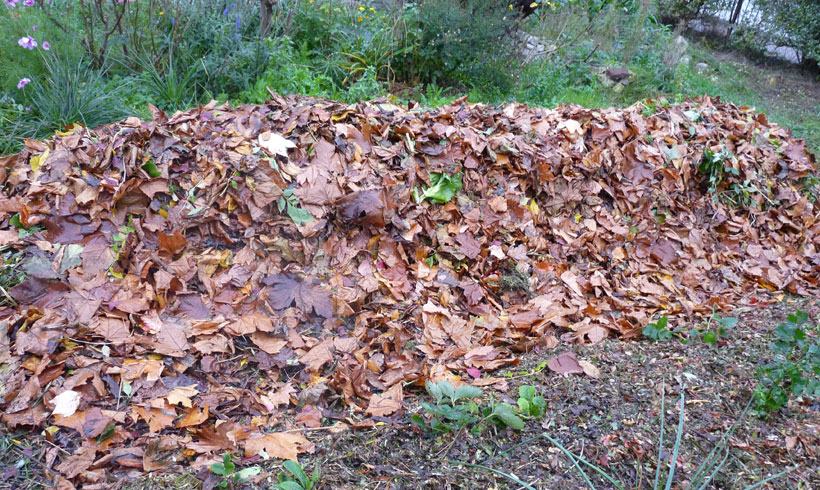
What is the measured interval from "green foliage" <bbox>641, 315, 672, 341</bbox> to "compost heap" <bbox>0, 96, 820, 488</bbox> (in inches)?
5.9

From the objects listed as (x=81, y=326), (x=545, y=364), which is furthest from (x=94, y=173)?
(x=545, y=364)

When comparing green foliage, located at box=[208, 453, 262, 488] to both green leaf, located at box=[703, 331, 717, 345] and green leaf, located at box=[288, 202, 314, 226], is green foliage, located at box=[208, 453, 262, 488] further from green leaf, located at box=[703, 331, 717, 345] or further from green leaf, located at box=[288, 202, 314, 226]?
green leaf, located at box=[703, 331, 717, 345]

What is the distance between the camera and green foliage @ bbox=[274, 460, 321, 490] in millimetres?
1739

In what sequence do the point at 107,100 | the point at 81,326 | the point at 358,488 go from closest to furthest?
the point at 358,488, the point at 81,326, the point at 107,100

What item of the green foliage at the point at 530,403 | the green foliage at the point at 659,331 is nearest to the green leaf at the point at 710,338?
the green foliage at the point at 659,331

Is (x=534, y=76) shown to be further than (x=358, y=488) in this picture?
Yes

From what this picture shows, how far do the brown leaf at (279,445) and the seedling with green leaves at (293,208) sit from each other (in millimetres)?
1165

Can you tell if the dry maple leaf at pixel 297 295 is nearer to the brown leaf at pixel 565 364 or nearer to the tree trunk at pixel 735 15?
the brown leaf at pixel 565 364

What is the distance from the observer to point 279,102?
11.5 feet

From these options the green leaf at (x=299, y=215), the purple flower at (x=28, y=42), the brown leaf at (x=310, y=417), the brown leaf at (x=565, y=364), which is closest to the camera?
the brown leaf at (x=310, y=417)

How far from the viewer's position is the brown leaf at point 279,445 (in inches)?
79.0

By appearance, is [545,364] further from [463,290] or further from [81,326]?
[81,326]

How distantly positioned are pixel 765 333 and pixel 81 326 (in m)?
3.18

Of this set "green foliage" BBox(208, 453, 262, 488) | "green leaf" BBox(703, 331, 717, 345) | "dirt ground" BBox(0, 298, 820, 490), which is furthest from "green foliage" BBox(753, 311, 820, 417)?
"green foliage" BBox(208, 453, 262, 488)
